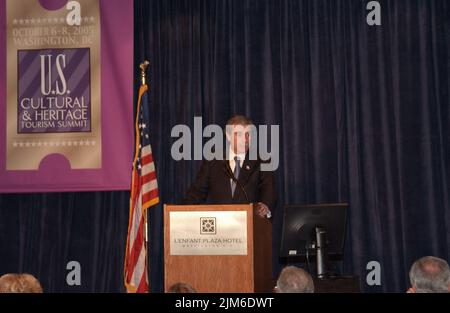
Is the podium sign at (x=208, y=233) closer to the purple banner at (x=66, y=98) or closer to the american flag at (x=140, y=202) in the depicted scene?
the american flag at (x=140, y=202)

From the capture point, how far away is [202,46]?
281 inches

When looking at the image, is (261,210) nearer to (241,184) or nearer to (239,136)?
(241,184)

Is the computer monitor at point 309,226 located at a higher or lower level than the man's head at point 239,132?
lower

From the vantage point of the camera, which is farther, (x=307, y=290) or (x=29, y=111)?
(x=29, y=111)

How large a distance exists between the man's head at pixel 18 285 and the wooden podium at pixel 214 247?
1.66 metres

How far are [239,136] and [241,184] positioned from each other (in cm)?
38

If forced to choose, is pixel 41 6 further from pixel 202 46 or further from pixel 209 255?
pixel 209 255

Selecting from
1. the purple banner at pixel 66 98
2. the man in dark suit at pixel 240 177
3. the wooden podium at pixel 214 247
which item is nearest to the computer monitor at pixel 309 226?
the wooden podium at pixel 214 247

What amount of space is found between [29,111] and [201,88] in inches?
67.0

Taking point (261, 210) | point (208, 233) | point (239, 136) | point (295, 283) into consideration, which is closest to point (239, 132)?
point (239, 136)

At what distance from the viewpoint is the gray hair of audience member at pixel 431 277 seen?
307 centimetres

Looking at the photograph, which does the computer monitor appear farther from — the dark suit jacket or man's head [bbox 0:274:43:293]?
man's head [bbox 0:274:43:293]

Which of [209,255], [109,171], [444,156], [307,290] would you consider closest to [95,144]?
[109,171]

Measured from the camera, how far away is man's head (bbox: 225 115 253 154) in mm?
5660
